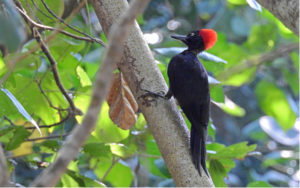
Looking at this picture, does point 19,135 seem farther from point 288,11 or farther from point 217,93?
point 288,11

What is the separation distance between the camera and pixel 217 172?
7.98ft

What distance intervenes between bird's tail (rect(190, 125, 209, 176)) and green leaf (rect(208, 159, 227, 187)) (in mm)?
212

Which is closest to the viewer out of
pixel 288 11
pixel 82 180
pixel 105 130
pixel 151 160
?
pixel 288 11

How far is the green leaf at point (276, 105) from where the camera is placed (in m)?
3.66

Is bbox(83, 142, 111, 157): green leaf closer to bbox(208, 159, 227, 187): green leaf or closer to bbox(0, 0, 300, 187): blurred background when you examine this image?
bbox(0, 0, 300, 187): blurred background

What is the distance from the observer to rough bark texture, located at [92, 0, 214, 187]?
1.86 meters

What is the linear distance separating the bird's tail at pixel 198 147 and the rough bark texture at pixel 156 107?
3 cm

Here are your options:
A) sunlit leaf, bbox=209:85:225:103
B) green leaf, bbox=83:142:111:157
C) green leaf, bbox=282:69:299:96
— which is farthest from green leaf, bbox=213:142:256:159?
green leaf, bbox=282:69:299:96

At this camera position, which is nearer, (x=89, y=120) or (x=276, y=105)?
(x=89, y=120)

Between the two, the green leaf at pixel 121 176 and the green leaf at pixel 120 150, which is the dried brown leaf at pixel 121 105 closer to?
the green leaf at pixel 120 150

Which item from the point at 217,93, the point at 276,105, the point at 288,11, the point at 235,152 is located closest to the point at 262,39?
the point at 276,105

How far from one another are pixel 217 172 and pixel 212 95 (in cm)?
44

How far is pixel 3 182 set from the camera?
738 millimetres

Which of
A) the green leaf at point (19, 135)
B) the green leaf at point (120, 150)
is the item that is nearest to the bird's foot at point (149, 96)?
the green leaf at point (120, 150)
